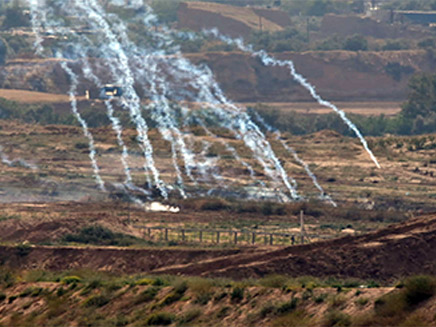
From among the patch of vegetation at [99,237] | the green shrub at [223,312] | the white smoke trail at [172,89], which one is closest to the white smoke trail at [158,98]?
the white smoke trail at [172,89]

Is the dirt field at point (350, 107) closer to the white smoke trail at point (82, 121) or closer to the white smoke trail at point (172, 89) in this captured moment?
the white smoke trail at point (172, 89)

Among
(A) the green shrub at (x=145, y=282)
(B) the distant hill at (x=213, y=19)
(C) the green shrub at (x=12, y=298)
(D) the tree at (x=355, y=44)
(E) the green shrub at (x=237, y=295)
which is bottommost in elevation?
(D) the tree at (x=355, y=44)

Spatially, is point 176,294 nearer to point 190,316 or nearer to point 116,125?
point 190,316

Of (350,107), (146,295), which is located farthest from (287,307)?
(350,107)

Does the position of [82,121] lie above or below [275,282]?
below

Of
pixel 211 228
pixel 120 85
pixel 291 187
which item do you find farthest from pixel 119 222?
pixel 120 85

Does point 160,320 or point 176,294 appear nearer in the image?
point 160,320

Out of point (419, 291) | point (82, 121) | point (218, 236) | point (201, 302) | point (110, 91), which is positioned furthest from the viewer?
point (110, 91)

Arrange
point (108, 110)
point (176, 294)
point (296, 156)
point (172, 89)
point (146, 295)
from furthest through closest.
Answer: point (172, 89) → point (108, 110) → point (296, 156) → point (146, 295) → point (176, 294)

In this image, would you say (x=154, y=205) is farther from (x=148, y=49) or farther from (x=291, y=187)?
(x=148, y=49)
